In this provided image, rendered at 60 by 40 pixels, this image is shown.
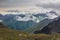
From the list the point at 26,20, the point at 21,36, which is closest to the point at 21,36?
the point at 21,36

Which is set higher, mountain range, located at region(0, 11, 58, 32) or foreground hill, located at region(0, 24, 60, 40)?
mountain range, located at region(0, 11, 58, 32)

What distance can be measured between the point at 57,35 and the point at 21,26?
1.59 feet

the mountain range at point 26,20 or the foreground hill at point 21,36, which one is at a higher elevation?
the mountain range at point 26,20

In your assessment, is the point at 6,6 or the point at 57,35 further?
the point at 6,6

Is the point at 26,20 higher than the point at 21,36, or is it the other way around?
the point at 26,20

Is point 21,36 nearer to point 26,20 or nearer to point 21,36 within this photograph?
point 21,36

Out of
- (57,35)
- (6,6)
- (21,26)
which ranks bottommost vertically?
(57,35)

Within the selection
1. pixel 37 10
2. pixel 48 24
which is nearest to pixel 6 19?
pixel 37 10

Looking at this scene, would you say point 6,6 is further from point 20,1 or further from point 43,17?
point 43,17

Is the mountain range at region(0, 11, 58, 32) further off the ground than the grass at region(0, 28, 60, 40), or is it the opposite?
the mountain range at region(0, 11, 58, 32)

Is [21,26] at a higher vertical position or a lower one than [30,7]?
lower

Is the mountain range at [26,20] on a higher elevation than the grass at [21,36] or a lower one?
higher

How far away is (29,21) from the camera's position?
77.1 inches

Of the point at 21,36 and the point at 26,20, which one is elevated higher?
the point at 26,20
